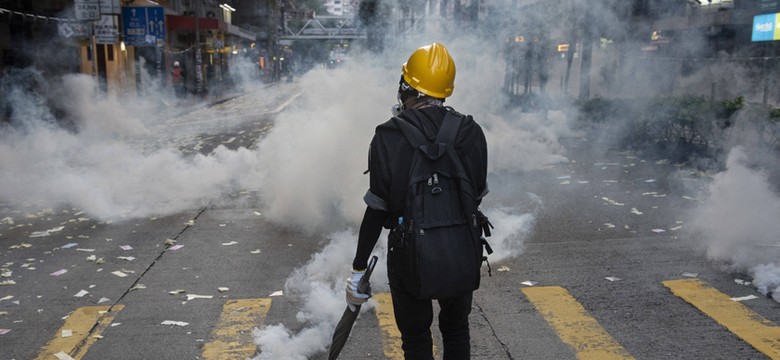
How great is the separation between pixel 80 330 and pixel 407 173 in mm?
2819

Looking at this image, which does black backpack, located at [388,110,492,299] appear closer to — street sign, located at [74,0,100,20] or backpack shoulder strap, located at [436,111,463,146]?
backpack shoulder strap, located at [436,111,463,146]

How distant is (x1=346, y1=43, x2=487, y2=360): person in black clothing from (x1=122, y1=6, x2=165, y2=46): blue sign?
910 inches

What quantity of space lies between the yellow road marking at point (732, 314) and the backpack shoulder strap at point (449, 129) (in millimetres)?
2498

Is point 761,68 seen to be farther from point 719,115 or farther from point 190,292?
point 190,292

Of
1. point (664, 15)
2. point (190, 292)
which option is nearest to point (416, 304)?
point (190, 292)

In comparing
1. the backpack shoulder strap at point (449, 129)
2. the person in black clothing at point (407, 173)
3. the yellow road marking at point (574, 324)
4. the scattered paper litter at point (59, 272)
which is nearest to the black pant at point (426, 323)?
the person in black clothing at point (407, 173)

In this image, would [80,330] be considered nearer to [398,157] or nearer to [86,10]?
[398,157]

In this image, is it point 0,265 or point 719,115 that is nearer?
point 0,265

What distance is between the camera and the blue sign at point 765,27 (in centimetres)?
1900

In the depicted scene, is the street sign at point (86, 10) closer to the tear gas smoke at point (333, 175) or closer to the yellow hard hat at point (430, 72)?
the tear gas smoke at point (333, 175)

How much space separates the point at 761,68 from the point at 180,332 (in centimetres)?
1973

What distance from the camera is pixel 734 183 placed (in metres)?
6.17

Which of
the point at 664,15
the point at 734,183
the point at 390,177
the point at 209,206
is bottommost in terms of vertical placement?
the point at 209,206

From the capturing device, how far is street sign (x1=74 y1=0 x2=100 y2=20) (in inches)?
685
